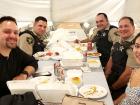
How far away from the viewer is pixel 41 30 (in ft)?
10.5

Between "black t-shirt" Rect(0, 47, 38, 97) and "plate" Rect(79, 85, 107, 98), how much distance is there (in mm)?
595

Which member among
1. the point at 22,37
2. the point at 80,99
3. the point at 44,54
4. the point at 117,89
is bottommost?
the point at 117,89

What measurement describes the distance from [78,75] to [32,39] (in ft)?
3.39

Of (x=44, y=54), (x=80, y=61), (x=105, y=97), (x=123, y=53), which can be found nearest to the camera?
(x=105, y=97)

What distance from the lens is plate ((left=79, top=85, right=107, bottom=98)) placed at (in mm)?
1729

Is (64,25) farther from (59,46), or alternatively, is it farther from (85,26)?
(59,46)

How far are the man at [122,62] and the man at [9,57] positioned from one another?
910mm

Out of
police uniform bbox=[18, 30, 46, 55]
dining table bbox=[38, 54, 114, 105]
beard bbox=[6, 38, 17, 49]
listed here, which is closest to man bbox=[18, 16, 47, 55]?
police uniform bbox=[18, 30, 46, 55]

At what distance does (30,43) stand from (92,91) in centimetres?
126

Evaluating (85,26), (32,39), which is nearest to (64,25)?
(85,26)

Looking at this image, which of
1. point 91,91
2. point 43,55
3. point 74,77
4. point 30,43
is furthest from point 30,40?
point 91,91

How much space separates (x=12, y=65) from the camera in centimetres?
204

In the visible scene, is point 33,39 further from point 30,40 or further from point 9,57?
point 9,57

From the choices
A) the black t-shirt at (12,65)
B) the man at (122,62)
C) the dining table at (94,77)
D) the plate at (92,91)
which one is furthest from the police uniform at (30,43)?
the plate at (92,91)
